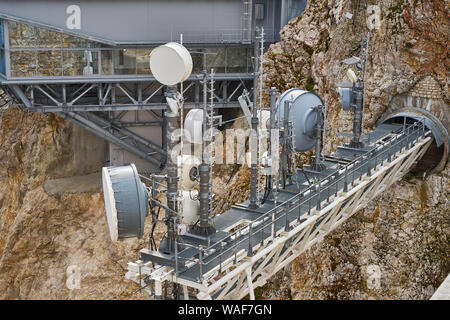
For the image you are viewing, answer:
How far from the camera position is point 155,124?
4231 centimetres

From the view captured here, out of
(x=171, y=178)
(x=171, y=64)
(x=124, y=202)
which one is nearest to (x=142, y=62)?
(x=171, y=64)

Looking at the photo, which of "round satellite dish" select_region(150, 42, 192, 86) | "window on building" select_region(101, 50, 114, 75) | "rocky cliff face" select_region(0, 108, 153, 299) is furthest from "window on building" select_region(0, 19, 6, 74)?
"round satellite dish" select_region(150, 42, 192, 86)

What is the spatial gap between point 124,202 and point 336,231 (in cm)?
2047

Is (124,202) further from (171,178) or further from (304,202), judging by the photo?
(304,202)

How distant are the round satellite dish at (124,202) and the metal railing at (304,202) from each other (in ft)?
5.57

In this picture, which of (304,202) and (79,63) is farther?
(79,63)

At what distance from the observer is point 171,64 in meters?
17.6

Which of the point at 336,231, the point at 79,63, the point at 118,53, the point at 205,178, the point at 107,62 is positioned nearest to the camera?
the point at 205,178

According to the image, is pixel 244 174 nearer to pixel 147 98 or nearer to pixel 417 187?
pixel 147 98

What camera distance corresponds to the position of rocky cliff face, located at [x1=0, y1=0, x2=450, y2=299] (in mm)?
32125

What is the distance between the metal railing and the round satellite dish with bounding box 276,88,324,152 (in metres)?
1.87

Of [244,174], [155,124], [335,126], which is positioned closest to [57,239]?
[155,124]

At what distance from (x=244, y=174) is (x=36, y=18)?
16087 mm

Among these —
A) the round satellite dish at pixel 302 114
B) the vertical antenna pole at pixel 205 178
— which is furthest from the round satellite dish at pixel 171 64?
the round satellite dish at pixel 302 114
